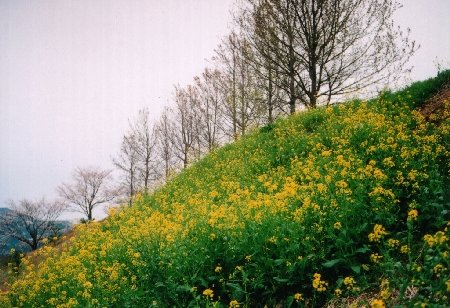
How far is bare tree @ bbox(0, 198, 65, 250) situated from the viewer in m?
50.0

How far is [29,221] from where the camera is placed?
52.3 metres

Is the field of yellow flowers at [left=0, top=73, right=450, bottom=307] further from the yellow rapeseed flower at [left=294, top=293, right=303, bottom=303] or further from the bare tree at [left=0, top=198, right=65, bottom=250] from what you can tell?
the bare tree at [left=0, top=198, right=65, bottom=250]

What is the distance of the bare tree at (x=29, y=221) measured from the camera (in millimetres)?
50031

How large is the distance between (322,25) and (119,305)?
1176cm

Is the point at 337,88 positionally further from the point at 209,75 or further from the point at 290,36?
the point at 209,75

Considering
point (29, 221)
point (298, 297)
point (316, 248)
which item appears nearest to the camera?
point (298, 297)

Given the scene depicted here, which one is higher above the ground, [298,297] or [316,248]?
[316,248]

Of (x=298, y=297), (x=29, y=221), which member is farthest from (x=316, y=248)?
(x=29, y=221)

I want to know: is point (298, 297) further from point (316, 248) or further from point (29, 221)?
point (29, 221)

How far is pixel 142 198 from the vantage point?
12.2 m

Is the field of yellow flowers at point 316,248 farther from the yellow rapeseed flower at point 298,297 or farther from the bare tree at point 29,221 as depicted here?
the bare tree at point 29,221

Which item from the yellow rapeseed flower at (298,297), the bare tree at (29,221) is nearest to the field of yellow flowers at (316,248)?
the yellow rapeseed flower at (298,297)

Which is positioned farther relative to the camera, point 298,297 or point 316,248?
point 316,248

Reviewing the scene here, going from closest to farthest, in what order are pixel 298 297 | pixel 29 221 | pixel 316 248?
pixel 298 297 → pixel 316 248 → pixel 29 221
